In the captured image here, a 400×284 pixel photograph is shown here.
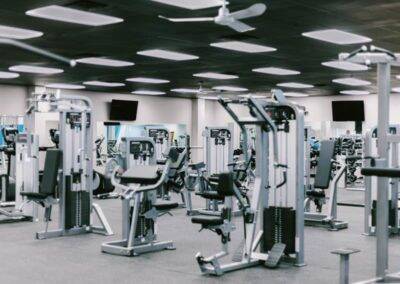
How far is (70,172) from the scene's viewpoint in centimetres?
700

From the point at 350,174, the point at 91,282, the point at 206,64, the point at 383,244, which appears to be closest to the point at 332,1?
the point at 383,244

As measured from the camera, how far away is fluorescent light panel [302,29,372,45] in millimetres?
7902

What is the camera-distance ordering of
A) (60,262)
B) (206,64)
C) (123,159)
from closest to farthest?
(60,262), (123,159), (206,64)

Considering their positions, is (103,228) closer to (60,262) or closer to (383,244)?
(60,262)

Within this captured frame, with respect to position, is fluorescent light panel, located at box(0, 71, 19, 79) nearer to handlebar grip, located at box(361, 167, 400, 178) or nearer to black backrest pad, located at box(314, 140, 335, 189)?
black backrest pad, located at box(314, 140, 335, 189)

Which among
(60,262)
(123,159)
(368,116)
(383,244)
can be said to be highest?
(368,116)

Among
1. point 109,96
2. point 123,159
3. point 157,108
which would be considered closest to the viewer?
point 123,159

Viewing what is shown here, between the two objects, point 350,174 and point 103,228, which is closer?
point 103,228

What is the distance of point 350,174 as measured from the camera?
14.2m

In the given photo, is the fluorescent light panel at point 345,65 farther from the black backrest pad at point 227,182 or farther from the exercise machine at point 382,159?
the exercise machine at point 382,159

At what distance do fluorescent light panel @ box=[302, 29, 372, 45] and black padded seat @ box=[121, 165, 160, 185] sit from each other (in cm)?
353

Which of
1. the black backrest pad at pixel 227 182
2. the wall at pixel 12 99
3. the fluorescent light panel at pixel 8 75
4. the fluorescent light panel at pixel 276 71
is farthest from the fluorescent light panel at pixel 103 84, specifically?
the black backrest pad at pixel 227 182

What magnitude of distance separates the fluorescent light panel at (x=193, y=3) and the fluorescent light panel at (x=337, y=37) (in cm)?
210

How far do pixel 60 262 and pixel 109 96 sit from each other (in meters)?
13.5
